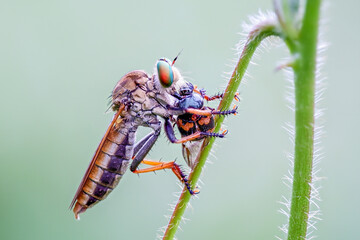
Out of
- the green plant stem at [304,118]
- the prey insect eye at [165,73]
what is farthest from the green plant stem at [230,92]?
the prey insect eye at [165,73]

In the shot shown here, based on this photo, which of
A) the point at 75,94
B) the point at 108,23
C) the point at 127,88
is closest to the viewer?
the point at 127,88

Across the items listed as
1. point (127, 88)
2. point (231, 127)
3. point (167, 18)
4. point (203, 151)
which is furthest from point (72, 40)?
point (203, 151)

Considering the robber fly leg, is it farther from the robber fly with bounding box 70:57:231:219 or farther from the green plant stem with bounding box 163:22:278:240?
the green plant stem with bounding box 163:22:278:240

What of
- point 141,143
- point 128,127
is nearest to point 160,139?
point 141,143

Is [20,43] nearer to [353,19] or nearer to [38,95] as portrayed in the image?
[38,95]

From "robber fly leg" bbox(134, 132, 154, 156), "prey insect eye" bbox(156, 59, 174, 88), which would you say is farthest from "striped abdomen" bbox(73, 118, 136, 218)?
"prey insect eye" bbox(156, 59, 174, 88)

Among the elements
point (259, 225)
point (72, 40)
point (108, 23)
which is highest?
point (108, 23)
